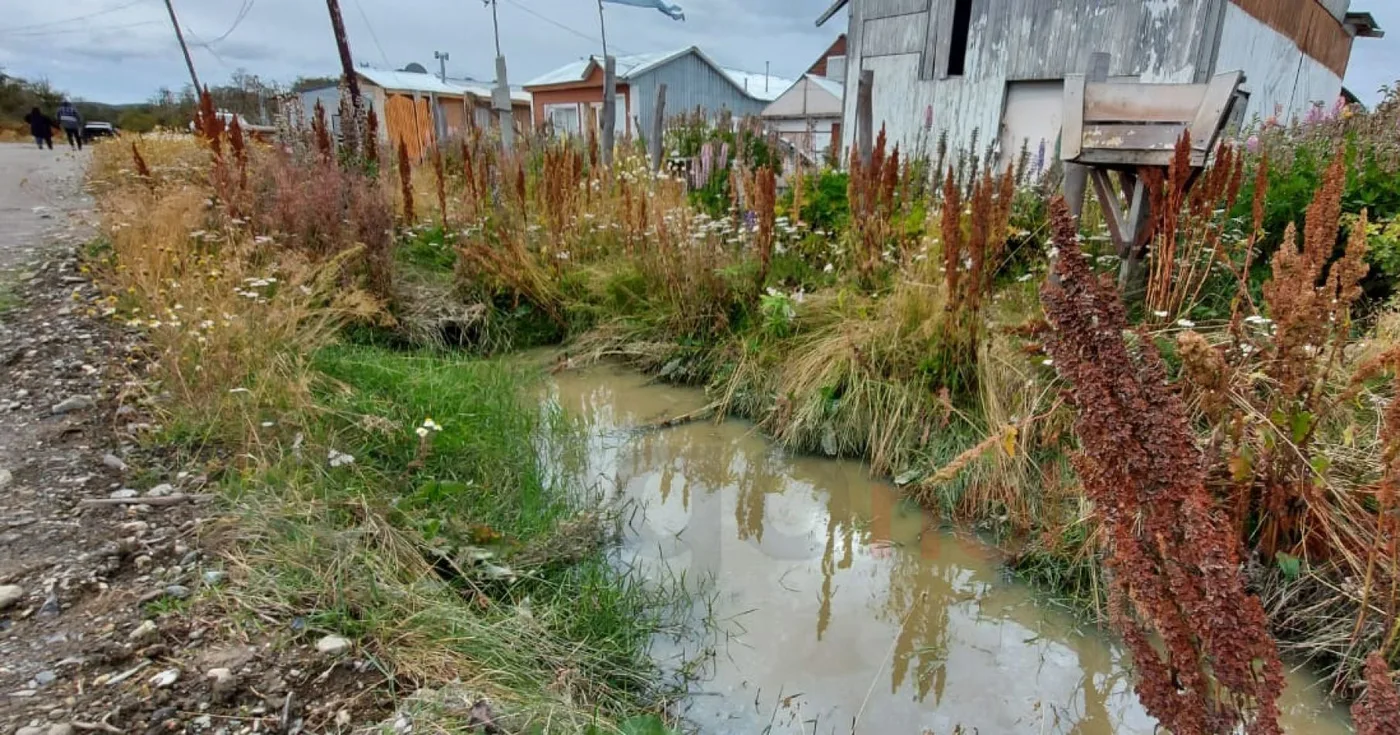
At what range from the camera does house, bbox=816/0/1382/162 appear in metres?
7.90

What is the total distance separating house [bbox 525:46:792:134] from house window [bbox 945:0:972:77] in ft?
34.3

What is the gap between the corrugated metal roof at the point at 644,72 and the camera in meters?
21.0

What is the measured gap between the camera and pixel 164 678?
148 centimetres

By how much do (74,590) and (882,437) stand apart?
113 inches

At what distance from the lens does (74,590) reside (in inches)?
67.7

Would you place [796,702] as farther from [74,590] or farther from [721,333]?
[721,333]

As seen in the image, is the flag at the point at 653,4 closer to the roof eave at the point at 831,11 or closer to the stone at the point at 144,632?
the roof eave at the point at 831,11

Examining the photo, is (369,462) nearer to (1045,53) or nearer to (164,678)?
(164,678)

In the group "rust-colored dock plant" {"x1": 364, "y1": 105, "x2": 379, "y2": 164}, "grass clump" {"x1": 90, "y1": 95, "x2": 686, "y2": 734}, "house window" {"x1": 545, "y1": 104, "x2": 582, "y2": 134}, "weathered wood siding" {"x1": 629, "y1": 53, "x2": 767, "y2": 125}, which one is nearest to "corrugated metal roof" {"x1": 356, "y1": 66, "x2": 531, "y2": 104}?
"house window" {"x1": 545, "y1": 104, "x2": 582, "y2": 134}

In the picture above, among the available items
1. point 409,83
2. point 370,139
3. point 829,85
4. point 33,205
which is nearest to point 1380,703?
point 370,139

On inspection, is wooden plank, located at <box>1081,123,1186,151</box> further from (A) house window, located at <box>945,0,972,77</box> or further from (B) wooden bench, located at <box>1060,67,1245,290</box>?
(A) house window, located at <box>945,0,972,77</box>

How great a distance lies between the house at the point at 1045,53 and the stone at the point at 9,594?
6894 millimetres

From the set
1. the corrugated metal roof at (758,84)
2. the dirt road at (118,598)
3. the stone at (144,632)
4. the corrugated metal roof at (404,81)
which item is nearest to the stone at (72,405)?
the dirt road at (118,598)

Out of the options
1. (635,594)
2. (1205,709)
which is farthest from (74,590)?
(1205,709)
